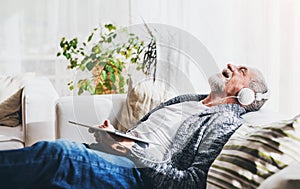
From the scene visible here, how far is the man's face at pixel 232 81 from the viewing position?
200 cm

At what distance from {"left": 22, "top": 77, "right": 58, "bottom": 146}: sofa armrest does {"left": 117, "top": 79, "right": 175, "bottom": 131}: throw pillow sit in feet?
1.99

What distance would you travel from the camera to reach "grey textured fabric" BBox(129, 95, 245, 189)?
158 centimetres

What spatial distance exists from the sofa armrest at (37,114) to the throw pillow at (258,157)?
1556mm

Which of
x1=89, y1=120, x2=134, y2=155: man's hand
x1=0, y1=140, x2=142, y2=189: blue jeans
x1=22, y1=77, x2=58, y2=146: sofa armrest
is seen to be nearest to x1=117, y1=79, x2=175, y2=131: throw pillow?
x1=89, y1=120, x2=134, y2=155: man's hand

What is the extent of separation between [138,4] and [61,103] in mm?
1506

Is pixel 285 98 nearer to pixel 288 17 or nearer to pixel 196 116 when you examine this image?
pixel 288 17

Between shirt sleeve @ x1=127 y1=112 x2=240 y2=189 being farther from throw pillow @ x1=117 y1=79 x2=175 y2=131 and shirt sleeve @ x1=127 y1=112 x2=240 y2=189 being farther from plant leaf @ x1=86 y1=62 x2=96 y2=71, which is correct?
plant leaf @ x1=86 y1=62 x2=96 y2=71

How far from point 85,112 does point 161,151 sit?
51 centimetres

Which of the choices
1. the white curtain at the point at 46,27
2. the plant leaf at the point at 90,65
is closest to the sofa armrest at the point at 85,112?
the plant leaf at the point at 90,65

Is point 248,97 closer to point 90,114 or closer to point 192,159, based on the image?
point 192,159

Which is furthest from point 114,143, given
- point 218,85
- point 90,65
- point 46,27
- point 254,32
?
point 46,27

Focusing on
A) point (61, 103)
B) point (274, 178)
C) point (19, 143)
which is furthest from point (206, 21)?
point (274, 178)

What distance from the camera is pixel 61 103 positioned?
2531 mm

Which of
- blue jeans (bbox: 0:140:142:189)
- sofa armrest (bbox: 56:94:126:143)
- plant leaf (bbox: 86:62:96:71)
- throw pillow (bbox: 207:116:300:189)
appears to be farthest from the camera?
plant leaf (bbox: 86:62:96:71)
